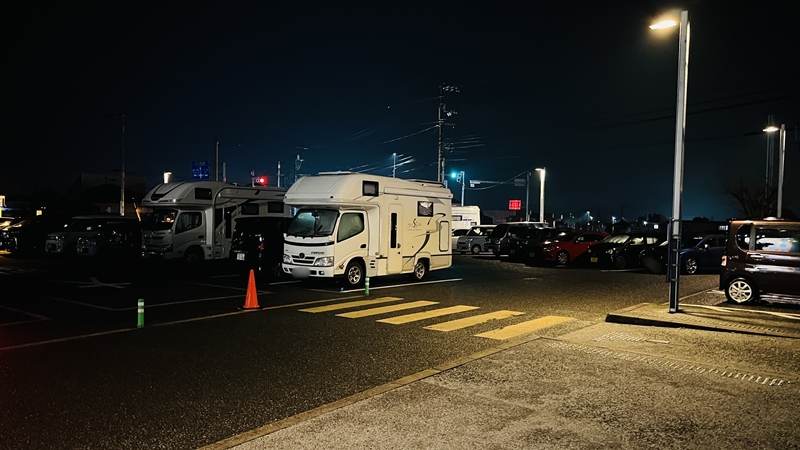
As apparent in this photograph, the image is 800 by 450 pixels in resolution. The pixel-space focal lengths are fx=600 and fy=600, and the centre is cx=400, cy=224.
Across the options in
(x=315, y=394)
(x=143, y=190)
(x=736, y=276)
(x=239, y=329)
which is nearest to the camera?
(x=315, y=394)

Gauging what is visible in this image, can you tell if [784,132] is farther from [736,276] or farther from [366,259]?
[366,259]

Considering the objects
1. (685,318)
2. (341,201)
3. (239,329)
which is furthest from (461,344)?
(341,201)

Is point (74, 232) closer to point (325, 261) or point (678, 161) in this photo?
point (325, 261)

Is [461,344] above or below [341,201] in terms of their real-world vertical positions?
below

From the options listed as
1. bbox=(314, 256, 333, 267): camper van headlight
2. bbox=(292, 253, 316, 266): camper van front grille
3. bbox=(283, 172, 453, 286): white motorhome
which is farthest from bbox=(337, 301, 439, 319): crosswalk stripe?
bbox=(292, 253, 316, 266): camper van front grille

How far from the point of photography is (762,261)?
12977 mm

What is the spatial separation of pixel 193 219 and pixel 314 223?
8408 mm

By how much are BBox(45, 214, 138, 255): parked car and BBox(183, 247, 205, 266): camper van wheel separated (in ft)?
20.5

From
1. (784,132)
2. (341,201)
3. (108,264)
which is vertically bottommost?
(108,264)

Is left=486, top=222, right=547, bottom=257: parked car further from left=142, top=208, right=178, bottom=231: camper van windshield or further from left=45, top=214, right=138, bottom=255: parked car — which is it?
left=45, top=214, right=138, bottom=255: parked car

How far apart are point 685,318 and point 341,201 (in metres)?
8.54

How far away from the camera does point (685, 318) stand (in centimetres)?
1110

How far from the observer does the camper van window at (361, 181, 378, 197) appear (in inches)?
641

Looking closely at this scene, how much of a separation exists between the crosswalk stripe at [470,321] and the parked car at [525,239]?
15.6 metres
